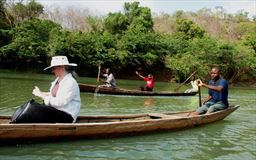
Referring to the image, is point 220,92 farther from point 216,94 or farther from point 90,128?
point 90,128

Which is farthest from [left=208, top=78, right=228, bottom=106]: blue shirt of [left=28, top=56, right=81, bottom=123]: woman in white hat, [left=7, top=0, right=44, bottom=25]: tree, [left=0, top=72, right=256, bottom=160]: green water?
[left=7, top=0, right=44, bottom=25]: tree

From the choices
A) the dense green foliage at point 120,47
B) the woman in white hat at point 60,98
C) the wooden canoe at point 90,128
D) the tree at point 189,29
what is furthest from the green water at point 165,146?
the tree at point 189,29

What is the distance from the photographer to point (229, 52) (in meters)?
36.8

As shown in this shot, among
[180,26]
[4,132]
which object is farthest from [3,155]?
[180,26]

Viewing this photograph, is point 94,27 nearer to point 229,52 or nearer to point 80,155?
point 229,52

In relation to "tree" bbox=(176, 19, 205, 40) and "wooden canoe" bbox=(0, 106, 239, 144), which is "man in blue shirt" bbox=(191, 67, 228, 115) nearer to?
"wooden canoe" bbox=(0, 106, 239, 144)

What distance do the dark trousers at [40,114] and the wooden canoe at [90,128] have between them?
0.17 m

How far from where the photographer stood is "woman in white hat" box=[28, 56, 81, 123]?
243 inches

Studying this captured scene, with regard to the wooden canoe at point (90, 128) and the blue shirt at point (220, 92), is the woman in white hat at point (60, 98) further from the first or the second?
the blue shirt at point (220, 92)

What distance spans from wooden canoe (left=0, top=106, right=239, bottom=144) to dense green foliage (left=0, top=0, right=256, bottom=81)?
80.1 feet

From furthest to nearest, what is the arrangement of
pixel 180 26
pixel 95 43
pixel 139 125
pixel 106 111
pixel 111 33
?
pixel 180 26 < pixel 111 33 < pixel 95 43 < pixel 106 111 < pixel 139 125

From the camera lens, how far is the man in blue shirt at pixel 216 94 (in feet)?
30.6

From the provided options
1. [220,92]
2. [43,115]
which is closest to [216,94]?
[220,92]

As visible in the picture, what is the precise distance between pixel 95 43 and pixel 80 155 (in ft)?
95.9
